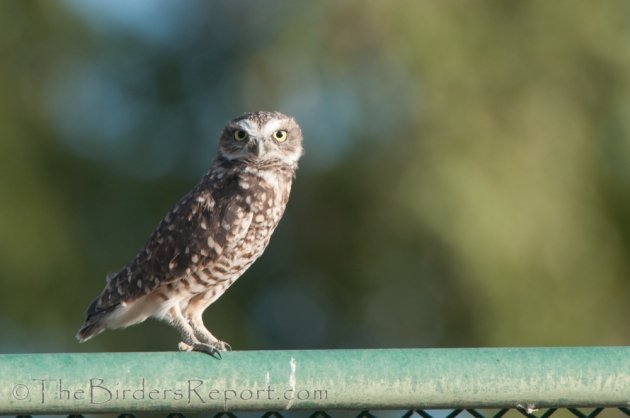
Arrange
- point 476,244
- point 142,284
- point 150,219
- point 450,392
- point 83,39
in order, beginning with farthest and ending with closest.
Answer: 1. point 83,39
2. point 150,219
3. point 476,244
4. point 142,284
5. point 450,392

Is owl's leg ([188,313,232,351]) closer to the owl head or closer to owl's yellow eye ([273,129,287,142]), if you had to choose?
the owl head

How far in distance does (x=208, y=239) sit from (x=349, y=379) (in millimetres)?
2095

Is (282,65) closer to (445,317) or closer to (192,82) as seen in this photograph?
(192,82)

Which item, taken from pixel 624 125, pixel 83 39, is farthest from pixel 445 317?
pixel 83 39

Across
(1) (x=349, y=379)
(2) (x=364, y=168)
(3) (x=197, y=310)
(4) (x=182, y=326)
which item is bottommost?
(1) (x=349, y=379)

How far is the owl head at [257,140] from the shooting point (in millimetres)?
4484

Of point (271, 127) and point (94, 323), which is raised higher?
point (271, 127)

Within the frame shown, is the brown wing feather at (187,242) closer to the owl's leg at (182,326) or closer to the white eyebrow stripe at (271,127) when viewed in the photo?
the owl's leg at (182,326)

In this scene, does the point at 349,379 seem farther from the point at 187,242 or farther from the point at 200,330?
the point at 200,330

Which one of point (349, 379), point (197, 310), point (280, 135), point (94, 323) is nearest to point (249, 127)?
point (280, 135)

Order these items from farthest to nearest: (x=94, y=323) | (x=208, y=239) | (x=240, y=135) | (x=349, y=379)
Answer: (x=240, y=135), (x=94, y=323), (x=208, y=239), (x=349, y=379)

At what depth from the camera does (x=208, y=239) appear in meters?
4.30

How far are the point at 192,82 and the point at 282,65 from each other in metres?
1.02

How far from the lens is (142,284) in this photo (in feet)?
14.2
